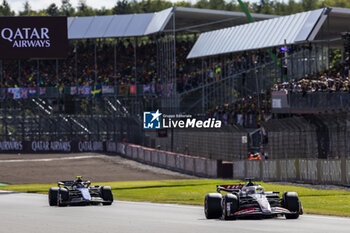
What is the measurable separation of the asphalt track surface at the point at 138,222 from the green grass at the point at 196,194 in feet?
10.0

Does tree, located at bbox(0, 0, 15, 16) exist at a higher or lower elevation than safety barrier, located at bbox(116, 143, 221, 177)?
higher

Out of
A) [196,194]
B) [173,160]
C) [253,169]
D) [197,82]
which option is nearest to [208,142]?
[173,160]

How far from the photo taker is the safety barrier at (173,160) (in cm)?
4570

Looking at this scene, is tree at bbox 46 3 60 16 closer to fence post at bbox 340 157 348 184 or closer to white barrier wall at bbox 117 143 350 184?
white barrier wall at bbox 117 143 350 184

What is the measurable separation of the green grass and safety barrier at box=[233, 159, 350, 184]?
43.6 inches

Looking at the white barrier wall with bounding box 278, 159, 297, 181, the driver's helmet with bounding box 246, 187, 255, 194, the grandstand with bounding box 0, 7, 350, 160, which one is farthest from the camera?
the grandstand with bounding box 0, 7, 350, 160

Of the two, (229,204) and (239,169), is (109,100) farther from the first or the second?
(229,204)

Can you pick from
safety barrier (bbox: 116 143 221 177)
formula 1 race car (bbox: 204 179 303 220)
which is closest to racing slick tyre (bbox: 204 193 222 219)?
formula 1 race car (bbox: 204 179 303 220)

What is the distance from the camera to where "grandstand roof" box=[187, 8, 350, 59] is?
52.8 m

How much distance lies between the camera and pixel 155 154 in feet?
183

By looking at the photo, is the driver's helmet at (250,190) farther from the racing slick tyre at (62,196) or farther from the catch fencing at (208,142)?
the catch fencing at (208,142)

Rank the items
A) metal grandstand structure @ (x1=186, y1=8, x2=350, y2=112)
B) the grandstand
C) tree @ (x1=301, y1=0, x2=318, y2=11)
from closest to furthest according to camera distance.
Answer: the grandstand
metal grandstand structure @ (x1=186, y1=8, x2=350, y2=112)
tree @ (x1=301, y1=0, x2=318, y2=11)

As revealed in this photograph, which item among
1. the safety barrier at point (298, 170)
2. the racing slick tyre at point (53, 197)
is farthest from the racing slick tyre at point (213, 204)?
the safety barrier at point (298, 170)

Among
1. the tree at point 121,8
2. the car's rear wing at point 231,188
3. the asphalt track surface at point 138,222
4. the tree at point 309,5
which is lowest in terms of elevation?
the asphalt track surface at point 138,222
